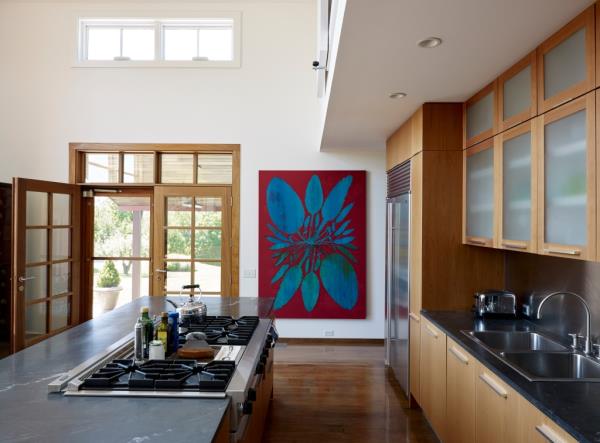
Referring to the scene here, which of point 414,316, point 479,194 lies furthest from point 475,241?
point 414,316

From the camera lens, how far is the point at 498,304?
115 inches

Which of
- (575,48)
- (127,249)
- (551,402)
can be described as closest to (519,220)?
(575,48)

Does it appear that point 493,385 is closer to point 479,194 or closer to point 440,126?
point 479,194

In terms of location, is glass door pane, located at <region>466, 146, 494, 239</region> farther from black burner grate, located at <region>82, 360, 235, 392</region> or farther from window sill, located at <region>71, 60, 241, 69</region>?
window sill, located at <region>71, 60, 241, 69</region>

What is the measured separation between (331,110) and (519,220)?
1.65 metres

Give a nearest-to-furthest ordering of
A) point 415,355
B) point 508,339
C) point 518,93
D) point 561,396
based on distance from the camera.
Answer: point 561,396 → point 518,93 → point 508,339 → point 415,355

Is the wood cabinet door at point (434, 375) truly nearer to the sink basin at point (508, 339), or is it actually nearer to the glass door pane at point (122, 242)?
the sink basin at point (508, 339)

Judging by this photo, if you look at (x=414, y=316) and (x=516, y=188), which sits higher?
(x=516, y=188)

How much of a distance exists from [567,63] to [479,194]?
3.71 ft

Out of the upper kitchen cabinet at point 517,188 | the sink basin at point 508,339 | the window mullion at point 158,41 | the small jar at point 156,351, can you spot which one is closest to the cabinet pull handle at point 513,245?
the upper kitchen cabinet at point 517,188

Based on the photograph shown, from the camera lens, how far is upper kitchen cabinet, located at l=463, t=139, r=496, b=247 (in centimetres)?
276

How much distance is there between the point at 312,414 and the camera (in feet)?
10.9

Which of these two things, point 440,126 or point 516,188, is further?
point 440,126

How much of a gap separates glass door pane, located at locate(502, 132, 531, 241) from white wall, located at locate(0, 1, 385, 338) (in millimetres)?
2671
